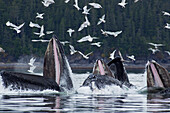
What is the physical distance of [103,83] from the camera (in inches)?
783

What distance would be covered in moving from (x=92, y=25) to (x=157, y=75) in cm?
14290

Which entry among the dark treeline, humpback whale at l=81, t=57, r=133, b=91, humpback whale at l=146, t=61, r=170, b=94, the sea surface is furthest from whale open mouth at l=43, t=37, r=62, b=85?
the dark treeline

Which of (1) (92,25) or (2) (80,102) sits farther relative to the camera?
(1) (92,25)

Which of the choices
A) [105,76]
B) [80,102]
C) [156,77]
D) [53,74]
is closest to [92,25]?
[156,77]

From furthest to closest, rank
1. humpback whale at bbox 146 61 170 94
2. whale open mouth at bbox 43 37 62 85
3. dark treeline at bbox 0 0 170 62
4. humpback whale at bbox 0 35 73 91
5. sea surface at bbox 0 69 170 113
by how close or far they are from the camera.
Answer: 1. dark treeline at bbox 0 0 170 62
2. humpback whale at bbox 146 61 170 94
3. whale open mouth at bbox 43 37 62 85
4. humpback whale at bbox 0 35 73 91
5. sea surface at bbox 0 69 170 113

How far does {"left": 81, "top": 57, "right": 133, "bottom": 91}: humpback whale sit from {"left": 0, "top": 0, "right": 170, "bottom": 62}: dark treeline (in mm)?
127356

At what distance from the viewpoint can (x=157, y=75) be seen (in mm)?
20750

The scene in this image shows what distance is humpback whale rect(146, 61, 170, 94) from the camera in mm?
20641

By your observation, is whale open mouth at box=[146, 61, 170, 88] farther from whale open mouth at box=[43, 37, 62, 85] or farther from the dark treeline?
the dark treeline

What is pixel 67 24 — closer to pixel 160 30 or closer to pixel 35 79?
pixel 160 30

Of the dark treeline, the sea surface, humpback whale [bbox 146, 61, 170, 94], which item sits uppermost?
the dark treeline

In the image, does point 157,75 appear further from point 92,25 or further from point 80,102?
point 92,25

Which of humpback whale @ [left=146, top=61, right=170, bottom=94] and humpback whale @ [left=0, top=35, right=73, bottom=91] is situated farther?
humpback whale @ [left=146, top=61, right=170, bottom=94]

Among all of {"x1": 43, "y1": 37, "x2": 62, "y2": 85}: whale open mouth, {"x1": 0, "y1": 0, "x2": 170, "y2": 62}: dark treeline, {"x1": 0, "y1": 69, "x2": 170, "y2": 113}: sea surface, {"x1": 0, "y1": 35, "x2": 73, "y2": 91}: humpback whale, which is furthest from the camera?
{"x1": 0, "y1": 0, "x2": 170, "y2": 62}: dark treeline
